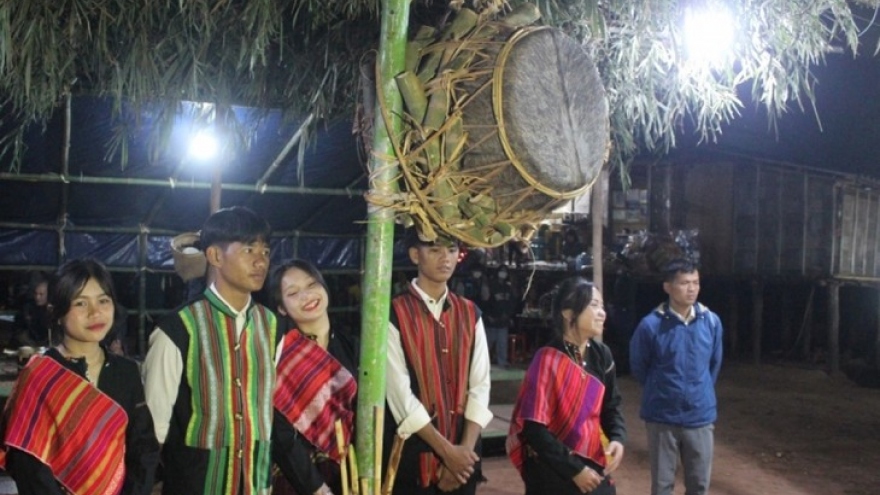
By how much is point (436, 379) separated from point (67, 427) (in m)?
1.34

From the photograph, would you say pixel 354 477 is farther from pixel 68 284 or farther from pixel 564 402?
pixel 564 402

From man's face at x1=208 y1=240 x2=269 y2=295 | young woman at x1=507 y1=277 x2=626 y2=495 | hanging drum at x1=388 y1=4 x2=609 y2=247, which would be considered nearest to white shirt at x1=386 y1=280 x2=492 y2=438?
young woman at x1=507 y1=277 x2=626 y2=495

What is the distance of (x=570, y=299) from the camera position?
3.90 m

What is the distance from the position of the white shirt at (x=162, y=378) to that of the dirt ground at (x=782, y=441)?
162 inches

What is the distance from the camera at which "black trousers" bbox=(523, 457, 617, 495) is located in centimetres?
372

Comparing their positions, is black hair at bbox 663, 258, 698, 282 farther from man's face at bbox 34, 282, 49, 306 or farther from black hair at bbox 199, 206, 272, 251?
man's face at bbox 34, 282, 49, 306

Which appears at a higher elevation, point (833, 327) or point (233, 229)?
point (233, 229)

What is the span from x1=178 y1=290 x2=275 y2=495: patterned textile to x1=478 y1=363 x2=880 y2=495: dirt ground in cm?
396

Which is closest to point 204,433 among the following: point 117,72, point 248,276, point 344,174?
point 248,276

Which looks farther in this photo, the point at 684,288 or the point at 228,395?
the point at 684,288

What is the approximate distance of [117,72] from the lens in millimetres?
3545

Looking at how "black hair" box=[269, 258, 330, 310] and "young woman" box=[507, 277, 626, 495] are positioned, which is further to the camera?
"young woman" box=[507, 277, 626, 495]

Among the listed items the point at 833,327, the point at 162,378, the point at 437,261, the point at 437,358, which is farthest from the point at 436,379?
the point at 833,327

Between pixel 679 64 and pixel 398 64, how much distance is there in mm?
1790
